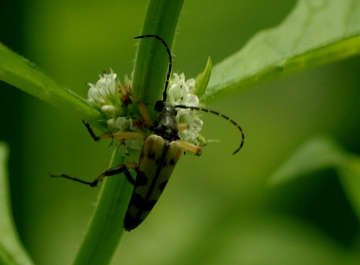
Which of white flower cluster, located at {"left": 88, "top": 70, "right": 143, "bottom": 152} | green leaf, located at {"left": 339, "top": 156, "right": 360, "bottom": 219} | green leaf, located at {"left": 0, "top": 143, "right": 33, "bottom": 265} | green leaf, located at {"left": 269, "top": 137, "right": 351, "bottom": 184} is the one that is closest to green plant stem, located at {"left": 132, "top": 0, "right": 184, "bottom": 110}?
white flower cluster, located at {"left": 88, "top": 70, "right": 143, "bottom": 152}

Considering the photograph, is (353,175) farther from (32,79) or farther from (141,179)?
(32,79)

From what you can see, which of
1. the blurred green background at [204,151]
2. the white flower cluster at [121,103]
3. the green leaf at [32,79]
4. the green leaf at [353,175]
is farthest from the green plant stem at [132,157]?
the blurred green background at [204,151]

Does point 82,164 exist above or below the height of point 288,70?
below

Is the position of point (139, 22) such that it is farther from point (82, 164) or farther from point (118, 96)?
point (118, 96)

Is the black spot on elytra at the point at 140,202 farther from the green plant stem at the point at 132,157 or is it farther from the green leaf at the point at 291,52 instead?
the green leaf at the point at 291,52

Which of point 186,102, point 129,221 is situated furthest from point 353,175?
point 129,221

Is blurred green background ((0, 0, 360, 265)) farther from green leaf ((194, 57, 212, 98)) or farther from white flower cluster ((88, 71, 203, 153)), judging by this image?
green leaf ((194, 57, 212, 98))

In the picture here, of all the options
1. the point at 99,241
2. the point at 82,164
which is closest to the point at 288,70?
the point at 99,241
